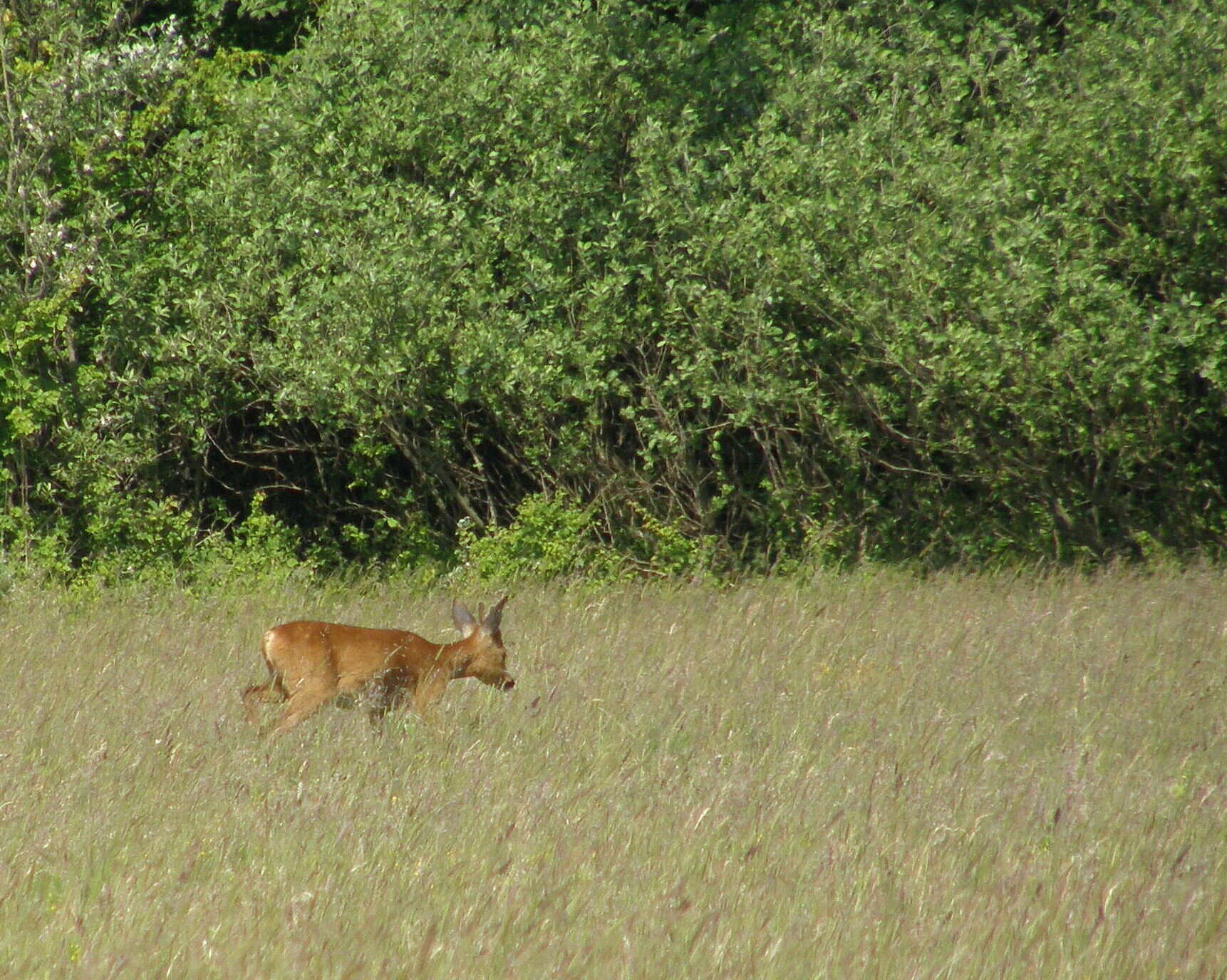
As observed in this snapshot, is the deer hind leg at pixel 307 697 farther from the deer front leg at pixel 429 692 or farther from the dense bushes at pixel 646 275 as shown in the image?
the dense bushes at pixel 646 275

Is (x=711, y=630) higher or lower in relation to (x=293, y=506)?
higher

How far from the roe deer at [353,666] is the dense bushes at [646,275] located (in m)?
4.96

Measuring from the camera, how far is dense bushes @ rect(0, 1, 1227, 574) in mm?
11438

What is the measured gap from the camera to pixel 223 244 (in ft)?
41.5

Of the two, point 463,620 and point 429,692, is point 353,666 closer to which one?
point 429,692

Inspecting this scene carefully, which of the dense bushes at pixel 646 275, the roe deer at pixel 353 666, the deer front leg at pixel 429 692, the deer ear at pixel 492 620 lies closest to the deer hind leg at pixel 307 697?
the roe deer at pixel 353 666

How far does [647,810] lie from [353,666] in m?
2.14

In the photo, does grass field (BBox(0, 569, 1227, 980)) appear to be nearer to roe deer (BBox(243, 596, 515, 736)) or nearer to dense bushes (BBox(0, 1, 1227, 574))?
roe deer (BBox(243, 596, 515, 736))

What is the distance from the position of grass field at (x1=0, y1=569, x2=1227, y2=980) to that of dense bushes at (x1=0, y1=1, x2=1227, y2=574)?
3.42m

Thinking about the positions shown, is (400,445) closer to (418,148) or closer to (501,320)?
(501,320)

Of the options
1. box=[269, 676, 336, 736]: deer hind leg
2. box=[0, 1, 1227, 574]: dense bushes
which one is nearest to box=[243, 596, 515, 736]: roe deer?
box=[269, 676, 336, 736]: deer hind leg

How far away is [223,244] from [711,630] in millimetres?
6025

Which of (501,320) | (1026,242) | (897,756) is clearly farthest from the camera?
(501,320)

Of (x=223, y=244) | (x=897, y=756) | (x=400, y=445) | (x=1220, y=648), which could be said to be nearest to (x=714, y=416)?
(x=400, y=445)
